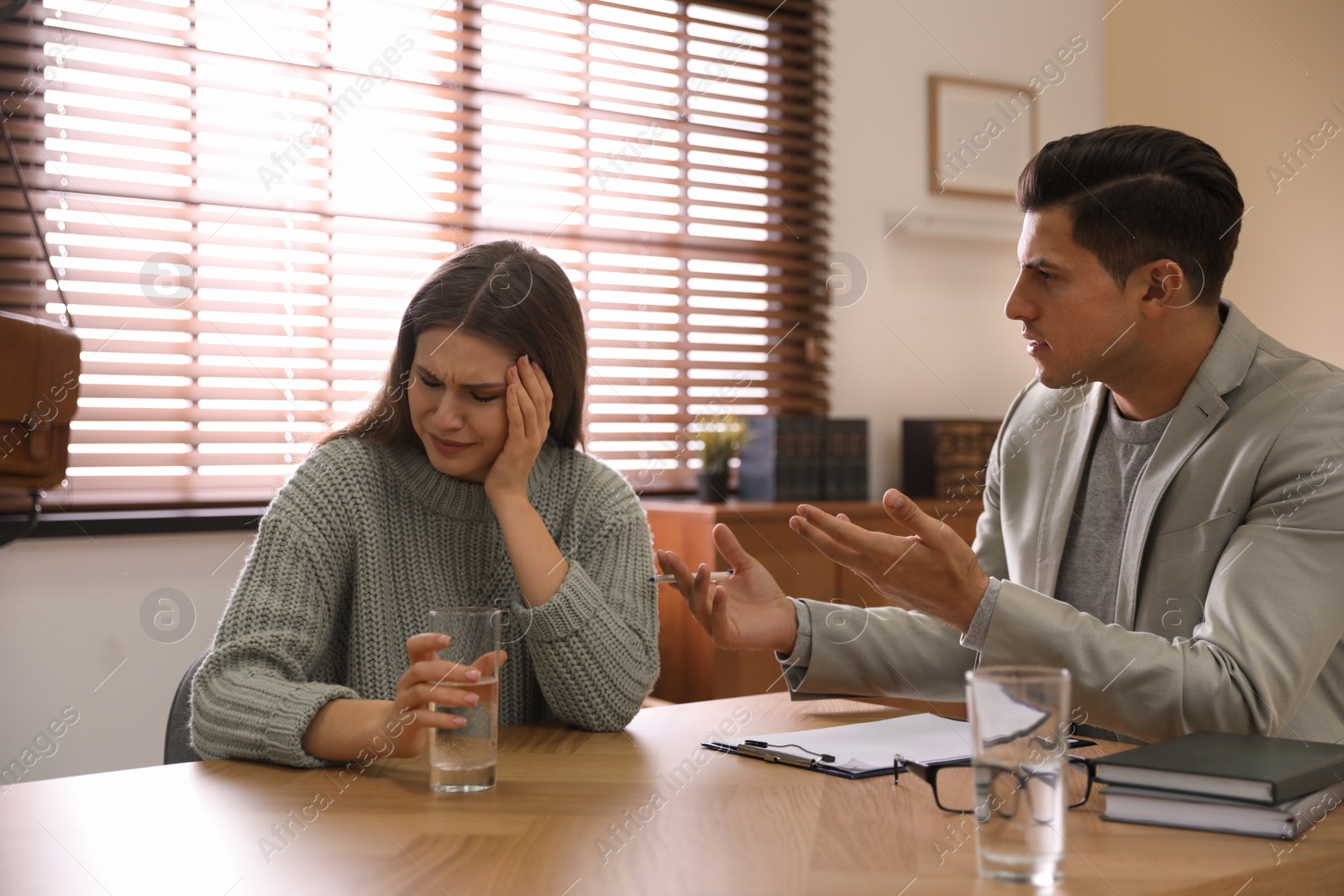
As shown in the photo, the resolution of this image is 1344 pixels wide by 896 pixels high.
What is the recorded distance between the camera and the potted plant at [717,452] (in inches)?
131

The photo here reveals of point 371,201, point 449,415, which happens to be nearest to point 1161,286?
point 449,415

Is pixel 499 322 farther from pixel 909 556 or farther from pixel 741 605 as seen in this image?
pixel 909 556

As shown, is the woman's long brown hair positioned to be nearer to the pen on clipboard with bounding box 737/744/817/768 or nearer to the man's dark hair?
the pen on clipboard with bounding box 737/744/817/768

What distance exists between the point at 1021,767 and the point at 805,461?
2.56 m

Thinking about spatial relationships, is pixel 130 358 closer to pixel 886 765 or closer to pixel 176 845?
pixel 176 845

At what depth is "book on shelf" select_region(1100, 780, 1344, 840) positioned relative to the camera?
944mm

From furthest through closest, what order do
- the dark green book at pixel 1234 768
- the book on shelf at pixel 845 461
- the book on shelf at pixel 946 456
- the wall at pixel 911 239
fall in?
1. the wall at pixel 911 239
2. the book on shelf at pixel 946 456
3. the book on shelf at pixel 845 461
4. the dark green book at pixel 1234 768

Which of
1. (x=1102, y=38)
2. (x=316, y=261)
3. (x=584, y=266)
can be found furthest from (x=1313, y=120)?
(x=316, y=261)

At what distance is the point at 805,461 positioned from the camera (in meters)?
3.35

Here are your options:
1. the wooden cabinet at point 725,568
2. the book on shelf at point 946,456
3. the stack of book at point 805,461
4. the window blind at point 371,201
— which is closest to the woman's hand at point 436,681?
the window blind at point 371,201

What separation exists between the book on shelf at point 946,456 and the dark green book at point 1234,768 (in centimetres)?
258

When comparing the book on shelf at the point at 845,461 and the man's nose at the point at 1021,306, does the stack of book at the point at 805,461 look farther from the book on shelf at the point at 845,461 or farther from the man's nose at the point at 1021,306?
the man's nose at the point at 1021,306

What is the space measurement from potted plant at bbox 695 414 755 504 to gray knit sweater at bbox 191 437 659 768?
165cm

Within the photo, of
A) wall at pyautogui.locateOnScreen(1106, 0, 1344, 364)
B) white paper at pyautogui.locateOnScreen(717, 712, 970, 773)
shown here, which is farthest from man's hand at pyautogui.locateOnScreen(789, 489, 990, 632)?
wall at pyautogui.locateOnScreen(1106, 0, 1344, 364)
